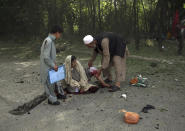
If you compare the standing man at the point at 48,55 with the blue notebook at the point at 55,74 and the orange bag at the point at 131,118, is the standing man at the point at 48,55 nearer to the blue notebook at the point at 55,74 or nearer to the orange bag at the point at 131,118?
the blue notebook at the point at 55,74

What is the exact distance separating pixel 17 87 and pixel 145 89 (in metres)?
2.89

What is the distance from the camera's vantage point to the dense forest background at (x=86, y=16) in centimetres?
1155

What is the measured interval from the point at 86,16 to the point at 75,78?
828 centimetres

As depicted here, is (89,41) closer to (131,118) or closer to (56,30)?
(56,30)

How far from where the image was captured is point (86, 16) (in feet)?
41.8

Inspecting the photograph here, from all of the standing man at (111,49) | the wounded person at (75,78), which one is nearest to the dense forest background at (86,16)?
the standing man at (111,49)

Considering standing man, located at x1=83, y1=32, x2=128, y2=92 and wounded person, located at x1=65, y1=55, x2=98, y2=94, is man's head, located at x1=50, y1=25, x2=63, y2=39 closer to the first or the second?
standing man, located at x1=83, y1=32, x2=128, y2=92

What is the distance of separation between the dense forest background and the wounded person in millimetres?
5916

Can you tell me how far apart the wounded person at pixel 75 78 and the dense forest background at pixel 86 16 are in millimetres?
5916

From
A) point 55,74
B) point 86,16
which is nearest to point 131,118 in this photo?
point 55,74

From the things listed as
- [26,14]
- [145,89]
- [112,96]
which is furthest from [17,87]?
[26,14]

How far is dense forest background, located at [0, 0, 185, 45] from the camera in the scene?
11.5 metres

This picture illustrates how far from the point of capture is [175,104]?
4.27 m

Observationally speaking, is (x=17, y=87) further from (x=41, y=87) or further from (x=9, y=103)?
(x=9, y=103)
